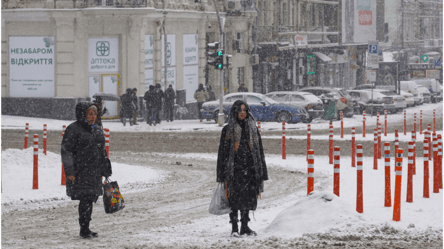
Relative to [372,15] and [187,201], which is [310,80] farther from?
[187,201]

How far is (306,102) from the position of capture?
3275 cm

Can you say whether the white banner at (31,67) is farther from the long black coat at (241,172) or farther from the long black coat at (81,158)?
the long black coat at (241,172)

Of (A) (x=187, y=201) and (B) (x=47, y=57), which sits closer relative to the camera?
(A) (x=187, y=201)

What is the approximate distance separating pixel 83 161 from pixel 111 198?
1.84ft

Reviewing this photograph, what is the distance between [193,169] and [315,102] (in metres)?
16.5

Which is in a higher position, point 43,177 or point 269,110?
point 269,110

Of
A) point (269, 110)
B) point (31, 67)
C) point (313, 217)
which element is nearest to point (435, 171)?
point (313, 217)

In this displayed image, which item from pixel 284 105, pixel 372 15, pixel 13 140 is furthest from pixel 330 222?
pixel 372 15

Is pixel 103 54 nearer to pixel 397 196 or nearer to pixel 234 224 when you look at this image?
pixel 397 196

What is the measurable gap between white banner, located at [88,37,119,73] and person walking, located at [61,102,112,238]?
25.1 meters

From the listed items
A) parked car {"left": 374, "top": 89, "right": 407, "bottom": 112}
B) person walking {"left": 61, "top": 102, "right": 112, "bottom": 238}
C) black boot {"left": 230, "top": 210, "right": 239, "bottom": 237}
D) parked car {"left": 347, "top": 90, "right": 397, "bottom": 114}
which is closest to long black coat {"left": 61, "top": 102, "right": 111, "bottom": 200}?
person walking {"left": 61, "top": 102, "right": 112, "bottom": 238}

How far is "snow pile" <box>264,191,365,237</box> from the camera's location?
913 cm

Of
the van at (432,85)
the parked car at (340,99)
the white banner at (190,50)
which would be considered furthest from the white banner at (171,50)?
the van at (432,85)

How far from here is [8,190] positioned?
43.1ft
